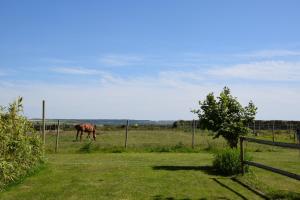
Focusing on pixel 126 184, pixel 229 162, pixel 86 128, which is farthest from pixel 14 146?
pixel 86 128

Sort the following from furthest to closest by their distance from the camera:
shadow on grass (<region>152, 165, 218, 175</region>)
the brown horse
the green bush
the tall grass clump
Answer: the brown horse < shadow on grass (<region>152, 165, 218, 175</region>) < the green bush < the tall grass clump

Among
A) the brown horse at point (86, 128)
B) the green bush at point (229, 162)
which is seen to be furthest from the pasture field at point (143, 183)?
the brown horse at point (86, 128)

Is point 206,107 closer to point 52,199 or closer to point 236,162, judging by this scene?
point 236,162

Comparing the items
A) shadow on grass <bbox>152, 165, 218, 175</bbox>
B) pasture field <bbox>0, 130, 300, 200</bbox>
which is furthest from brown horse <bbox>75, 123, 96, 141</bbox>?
shadow on grass <bbox>152, 165, 218, 175</bbox>

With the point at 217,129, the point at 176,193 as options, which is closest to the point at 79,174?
the point at 176,193

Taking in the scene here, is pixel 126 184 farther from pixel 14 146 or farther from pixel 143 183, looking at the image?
pixel 14 146

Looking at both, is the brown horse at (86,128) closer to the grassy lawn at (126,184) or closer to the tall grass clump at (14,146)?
the grassy lawn at (126,184)

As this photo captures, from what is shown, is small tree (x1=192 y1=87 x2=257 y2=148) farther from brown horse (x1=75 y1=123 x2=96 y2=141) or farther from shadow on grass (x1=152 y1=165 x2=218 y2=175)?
brown horse (x1=75 y1=123 x2=96 y2=141)

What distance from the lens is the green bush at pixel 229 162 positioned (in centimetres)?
1483

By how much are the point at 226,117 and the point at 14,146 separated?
27.6ft

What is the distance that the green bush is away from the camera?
14.8m

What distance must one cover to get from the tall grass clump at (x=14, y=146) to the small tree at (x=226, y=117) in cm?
678

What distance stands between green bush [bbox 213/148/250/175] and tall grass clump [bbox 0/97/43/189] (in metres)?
6.23

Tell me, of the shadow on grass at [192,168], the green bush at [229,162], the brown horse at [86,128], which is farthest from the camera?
the brown horse at [86,128]
